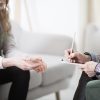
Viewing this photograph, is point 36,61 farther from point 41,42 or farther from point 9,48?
point 41,42

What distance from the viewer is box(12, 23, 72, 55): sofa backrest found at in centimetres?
223

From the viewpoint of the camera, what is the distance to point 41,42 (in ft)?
7.55

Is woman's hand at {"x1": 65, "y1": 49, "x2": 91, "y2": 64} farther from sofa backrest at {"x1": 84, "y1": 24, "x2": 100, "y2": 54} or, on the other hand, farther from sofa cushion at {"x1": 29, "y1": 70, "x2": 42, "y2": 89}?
sofa backrest at {"x1": 84, "y1": 24, "x2": 100, "y2": 54}

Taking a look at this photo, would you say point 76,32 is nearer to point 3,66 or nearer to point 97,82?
point 3,66

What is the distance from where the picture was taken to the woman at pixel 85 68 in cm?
127

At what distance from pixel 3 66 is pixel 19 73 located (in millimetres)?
101

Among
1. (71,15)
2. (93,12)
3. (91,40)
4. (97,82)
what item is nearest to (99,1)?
(93,12)

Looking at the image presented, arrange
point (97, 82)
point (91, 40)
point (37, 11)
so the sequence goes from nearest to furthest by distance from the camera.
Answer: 1. point (97, 82)
2. point (91, 40)
3. point (37, 11)

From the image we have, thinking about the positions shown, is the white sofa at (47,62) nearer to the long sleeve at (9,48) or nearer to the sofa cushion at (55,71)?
the sofa cushion at (55,71)

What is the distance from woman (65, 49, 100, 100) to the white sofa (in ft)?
1.12

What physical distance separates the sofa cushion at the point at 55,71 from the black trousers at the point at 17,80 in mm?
345

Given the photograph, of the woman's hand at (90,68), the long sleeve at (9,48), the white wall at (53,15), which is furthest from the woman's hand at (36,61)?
the white wall at (53,15)

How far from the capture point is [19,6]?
9.74ft

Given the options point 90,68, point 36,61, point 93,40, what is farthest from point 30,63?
point 93,40
